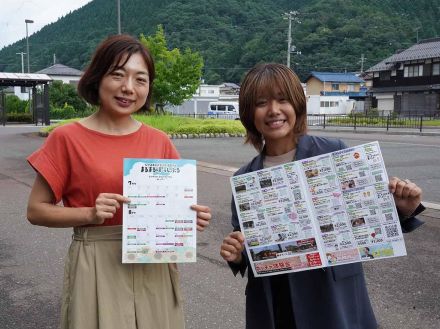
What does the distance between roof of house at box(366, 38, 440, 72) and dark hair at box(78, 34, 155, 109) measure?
44.8m

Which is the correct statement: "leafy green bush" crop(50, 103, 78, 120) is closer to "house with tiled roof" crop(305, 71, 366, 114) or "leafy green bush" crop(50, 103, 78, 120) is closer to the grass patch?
the grass patch

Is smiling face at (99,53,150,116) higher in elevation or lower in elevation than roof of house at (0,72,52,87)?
lower

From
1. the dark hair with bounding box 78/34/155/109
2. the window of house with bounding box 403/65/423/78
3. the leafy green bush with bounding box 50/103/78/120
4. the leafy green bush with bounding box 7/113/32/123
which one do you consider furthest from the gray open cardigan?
the window of house with bounding box 403/65/423/78

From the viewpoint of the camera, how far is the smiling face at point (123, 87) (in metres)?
1.84

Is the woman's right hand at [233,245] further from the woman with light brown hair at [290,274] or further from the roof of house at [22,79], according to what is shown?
the roof of house at [22,79]

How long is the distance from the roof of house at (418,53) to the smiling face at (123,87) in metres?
44.8

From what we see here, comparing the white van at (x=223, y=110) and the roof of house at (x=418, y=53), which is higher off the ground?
the roof of house at (x=418, y=53)

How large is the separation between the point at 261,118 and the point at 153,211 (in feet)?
1.88

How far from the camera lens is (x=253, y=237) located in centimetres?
185

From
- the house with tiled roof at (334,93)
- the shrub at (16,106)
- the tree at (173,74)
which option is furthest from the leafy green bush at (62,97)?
the house with tiled roof at (334,93)

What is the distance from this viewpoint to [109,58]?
1824mm

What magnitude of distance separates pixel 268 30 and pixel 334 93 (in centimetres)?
1658

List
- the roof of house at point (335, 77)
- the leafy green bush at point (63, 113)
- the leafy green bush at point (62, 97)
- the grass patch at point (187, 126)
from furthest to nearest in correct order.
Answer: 1. the roof of house at point (335, 77)
2. the leafy green bush at point (62, 97)
3. the leafy green bush at point (63, 113)
4. the grass patch at point (187, 126)

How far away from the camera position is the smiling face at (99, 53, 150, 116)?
184cm
